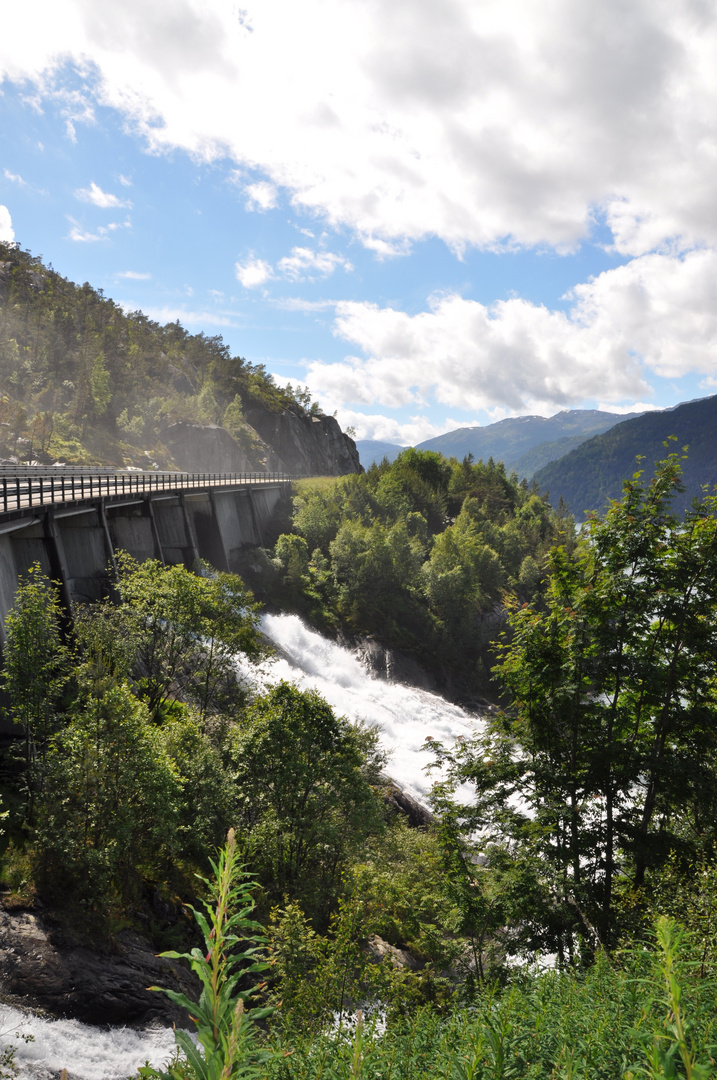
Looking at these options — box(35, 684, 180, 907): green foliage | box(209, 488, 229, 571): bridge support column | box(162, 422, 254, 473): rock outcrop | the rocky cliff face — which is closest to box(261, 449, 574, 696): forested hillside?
box(209, 488, 229, 571): bridge support column

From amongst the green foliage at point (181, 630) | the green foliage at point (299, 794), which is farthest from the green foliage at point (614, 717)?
the green foliage at point (181, 630)

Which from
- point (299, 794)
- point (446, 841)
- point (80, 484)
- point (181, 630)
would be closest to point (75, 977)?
point (299, 794)

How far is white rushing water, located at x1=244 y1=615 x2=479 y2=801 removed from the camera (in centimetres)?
4559

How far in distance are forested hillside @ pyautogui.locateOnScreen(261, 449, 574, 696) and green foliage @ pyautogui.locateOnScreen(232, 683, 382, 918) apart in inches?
1721

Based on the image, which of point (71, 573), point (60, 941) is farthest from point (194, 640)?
point (60, 941)

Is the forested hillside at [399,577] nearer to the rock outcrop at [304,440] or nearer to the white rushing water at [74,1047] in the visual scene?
the rock outcrop at [304,440]

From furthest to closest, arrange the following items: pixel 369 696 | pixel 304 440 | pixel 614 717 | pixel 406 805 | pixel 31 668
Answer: pixel 304 440
pixel 369 696
pixel 406 805
pixel 31 668
pixel 614 717

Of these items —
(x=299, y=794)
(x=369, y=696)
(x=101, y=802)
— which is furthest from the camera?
(x=369, y=696)

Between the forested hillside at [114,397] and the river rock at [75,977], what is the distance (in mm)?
81334

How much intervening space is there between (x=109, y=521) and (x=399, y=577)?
4076cm

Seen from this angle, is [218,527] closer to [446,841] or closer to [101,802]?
[101,802]

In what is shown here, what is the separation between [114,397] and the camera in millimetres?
113625

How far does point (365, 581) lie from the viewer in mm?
72625

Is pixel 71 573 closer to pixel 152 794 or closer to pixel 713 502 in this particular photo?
pixel 152 794
